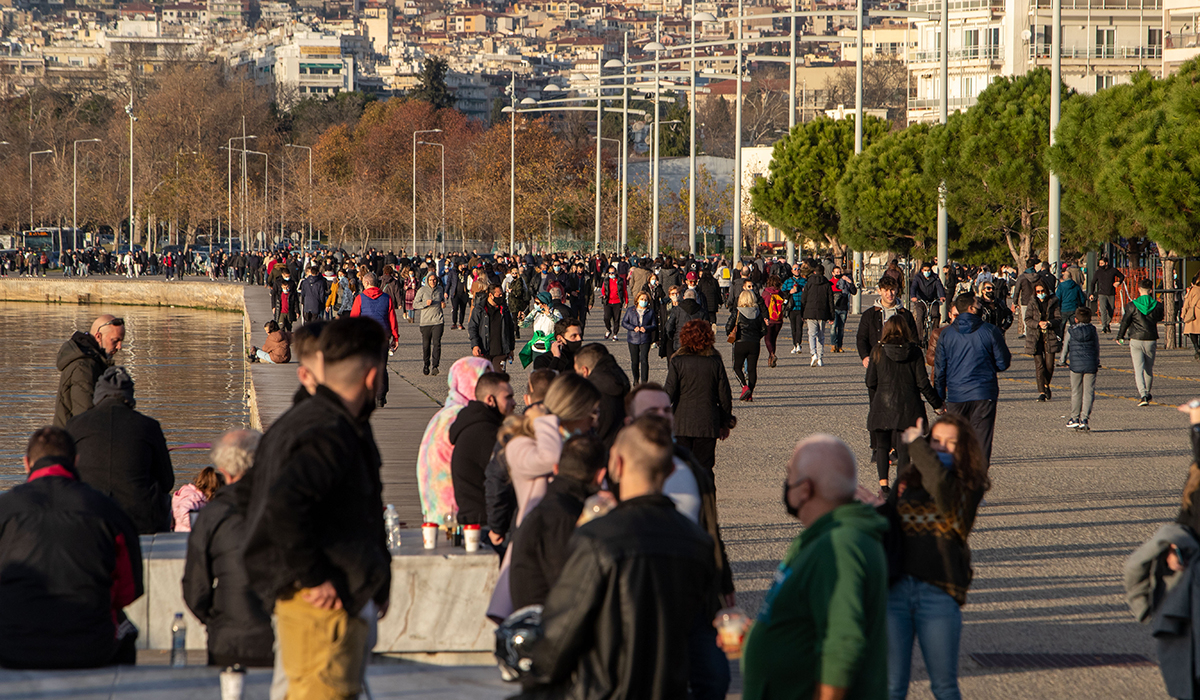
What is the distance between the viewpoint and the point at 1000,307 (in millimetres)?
26547

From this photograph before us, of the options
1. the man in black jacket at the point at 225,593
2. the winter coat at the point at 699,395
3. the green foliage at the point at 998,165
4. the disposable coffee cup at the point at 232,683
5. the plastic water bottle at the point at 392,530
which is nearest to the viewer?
the disposable coffee cup at the point at 232,683

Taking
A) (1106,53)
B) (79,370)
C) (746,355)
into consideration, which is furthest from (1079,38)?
(79,370)

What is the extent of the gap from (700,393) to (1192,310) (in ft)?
53.4

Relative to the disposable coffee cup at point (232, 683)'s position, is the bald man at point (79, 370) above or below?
above

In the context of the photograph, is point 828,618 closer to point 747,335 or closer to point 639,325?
point 747,335

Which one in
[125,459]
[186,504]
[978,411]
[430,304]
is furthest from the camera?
[430,304]

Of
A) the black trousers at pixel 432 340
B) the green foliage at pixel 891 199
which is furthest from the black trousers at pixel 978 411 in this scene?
the green foliage at pixel 891 199

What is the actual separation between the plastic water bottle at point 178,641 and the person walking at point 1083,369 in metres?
12.2

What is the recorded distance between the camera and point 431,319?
77.0ft

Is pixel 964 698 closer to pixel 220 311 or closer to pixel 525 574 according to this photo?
pixel 525 574

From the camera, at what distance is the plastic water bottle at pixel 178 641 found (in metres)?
7.10

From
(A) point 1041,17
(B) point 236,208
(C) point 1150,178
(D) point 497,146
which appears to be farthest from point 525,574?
(B) point 236,208

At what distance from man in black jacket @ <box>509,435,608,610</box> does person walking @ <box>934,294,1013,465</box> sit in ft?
24.1

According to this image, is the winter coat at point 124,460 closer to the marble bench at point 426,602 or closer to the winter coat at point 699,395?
the marble bench at point 426,602
